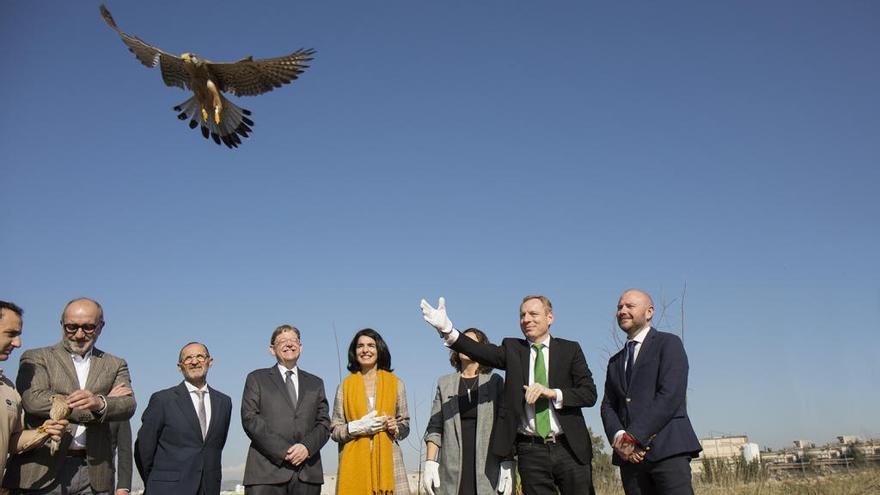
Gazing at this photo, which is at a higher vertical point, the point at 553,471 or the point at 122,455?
the point at 122,455

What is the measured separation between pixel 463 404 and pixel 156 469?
92.6 inches

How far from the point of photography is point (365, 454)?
18.7ft

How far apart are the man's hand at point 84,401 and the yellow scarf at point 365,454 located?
6.29ft

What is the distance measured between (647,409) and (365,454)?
88.1 inches

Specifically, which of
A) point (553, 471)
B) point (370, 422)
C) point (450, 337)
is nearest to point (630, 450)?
point (553, 471)

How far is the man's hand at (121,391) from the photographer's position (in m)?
4.83

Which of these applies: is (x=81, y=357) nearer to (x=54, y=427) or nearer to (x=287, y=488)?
(x=54, y=427)

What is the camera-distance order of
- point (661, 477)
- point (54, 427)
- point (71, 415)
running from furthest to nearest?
1. point (661, 477)
2. point (71, 415)
3. point (54, 427)

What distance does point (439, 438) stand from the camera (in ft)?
19.5

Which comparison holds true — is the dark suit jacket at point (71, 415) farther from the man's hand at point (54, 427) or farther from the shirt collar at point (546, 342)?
the shirt collar at point (546, 342)

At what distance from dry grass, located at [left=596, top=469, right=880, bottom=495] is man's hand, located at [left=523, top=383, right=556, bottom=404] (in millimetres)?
4747

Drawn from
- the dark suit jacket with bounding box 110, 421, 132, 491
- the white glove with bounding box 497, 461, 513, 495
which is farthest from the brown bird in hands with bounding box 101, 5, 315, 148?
the white glove with bounding box 497, 461, 513, 495

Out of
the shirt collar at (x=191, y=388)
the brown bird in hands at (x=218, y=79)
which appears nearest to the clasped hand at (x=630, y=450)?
the shirt collar at (x=191, y=388)

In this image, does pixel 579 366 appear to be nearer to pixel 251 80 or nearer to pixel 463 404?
pixel 463 404
